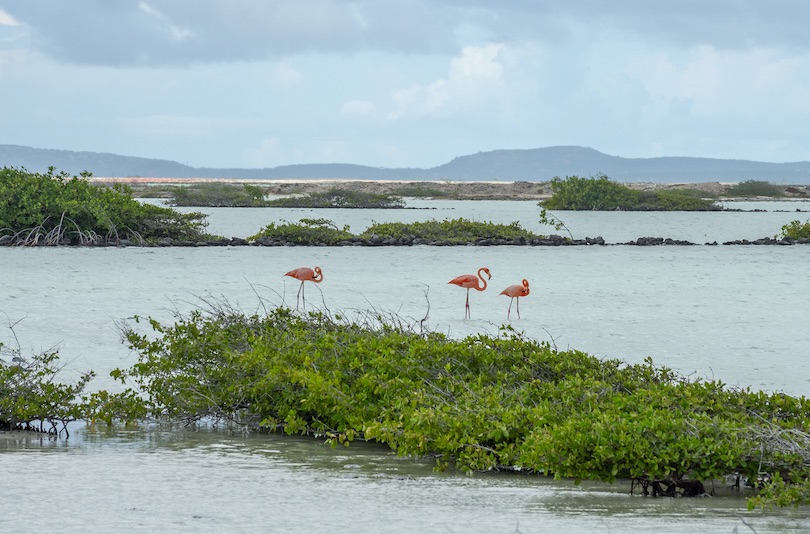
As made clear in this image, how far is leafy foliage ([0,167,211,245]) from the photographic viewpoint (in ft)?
118

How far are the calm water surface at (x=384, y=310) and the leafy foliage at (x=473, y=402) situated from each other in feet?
0.88

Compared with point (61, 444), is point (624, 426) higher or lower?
higher

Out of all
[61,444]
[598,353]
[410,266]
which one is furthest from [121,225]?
[61,444]

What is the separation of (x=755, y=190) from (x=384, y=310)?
11413 cm

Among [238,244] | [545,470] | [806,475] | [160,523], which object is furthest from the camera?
[238,244]

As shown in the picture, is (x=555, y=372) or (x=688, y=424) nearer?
(x=688, y=424)

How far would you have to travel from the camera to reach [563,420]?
875 centimetres

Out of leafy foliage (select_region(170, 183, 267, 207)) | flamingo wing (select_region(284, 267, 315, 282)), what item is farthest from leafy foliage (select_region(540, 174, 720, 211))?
flamingo wing (select_region(284, 267, 315, 282))

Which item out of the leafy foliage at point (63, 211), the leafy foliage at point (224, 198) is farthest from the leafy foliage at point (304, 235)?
the leafy foliage at point (224, 198)

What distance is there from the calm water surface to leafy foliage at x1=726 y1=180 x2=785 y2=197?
8541 cm

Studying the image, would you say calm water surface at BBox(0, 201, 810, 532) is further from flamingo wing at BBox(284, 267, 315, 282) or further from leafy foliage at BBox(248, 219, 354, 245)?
leafy foliage at BBox(248, 219, 354, 245)

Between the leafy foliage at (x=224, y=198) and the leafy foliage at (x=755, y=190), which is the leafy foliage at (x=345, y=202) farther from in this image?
the leafy foliage at (x=755, y=190)

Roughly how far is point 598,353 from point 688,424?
8.23m

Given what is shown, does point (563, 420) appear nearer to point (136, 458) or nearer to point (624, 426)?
point (624, 426)
